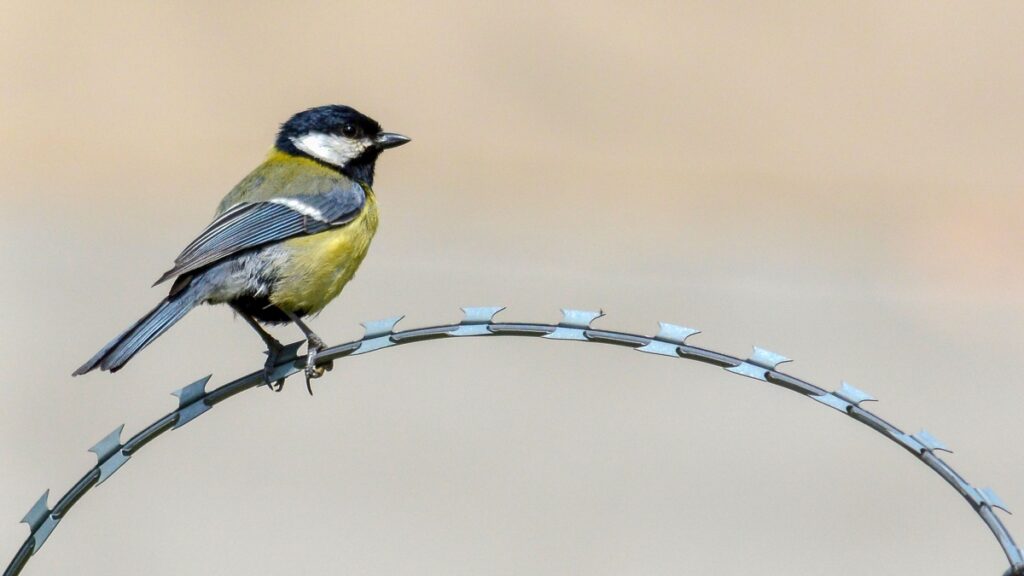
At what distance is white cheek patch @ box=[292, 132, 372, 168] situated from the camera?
3.60m

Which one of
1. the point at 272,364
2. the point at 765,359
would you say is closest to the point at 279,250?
the point at 272,364

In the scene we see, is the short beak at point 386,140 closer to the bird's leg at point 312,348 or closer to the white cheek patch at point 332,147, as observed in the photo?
the white cheek patch at point 332,147

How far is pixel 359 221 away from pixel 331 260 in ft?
0.56

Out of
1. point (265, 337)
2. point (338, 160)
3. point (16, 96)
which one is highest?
point (16, 96)

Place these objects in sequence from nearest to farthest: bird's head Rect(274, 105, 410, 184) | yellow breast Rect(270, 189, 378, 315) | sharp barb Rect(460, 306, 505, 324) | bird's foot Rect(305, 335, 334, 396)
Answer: sharp barb Rect(460, 306, 505, 324)
bird's foot Rect(305, 335, 334, 396)
yellow breast Rect(270, 189, 378, 315)
bird's head Rect(274, 105, 410, 184)

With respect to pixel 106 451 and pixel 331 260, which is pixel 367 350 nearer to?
pixel 106 451

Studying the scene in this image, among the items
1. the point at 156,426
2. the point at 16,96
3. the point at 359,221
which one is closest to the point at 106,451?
the point at 156,426

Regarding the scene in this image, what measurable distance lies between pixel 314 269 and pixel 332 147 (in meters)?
0.59

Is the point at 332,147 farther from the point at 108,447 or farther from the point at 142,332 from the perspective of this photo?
the point at 108,447

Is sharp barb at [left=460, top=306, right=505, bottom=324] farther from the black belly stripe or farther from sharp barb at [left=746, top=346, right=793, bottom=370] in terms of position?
the black belly stripe

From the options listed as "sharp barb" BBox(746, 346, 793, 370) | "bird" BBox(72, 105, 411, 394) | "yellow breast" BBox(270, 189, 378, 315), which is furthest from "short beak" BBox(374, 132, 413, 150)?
"sharp barb" BBox(746, 346, 793, 370)

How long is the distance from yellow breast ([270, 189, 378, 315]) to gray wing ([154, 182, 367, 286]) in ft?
0.10

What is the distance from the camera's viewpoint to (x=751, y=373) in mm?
2006

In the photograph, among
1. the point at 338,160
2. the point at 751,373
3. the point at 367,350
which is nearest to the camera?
the point at 751,373
